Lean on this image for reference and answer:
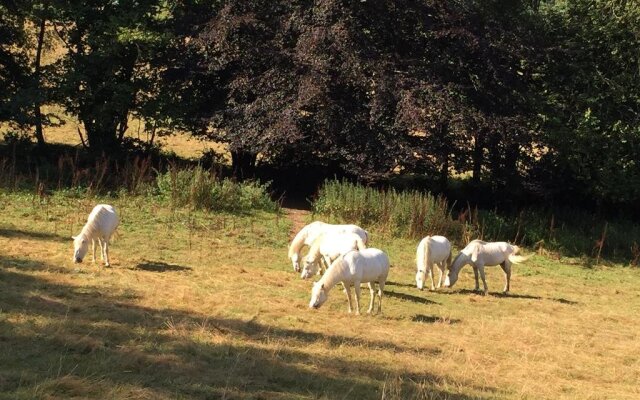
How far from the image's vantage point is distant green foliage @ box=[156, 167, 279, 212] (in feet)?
64.8

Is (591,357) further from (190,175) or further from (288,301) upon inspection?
(190,175)

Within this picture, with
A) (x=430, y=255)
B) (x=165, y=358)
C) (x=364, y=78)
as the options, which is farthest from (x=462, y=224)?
(x=165, y=358)

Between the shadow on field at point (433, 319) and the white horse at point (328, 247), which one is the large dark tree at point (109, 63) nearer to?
the white horse at point (328, 247)

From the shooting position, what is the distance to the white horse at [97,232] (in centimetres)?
1256

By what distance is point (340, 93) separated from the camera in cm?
2158

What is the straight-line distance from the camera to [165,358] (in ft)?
24.5

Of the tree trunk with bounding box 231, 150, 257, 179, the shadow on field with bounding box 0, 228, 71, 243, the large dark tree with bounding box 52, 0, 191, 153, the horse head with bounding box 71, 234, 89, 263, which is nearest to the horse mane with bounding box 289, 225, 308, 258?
the horse head with bounding box 71, 234, 89, 263

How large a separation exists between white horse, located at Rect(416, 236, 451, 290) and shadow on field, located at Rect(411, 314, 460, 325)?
2152 millimetres

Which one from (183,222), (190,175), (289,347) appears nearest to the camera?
(289,347)

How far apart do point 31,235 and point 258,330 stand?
7.89 m

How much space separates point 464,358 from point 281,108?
13.9 metres

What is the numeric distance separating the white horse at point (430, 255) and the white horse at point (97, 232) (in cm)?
635

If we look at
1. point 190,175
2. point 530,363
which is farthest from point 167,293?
point 190,175

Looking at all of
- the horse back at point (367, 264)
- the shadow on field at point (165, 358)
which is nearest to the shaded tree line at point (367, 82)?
the horse back at point (367, 264)
